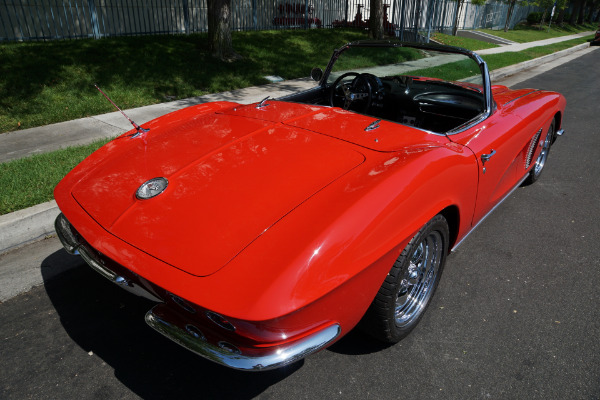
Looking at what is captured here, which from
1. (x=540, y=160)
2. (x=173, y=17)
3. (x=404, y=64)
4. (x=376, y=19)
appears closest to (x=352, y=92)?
(x=540, y=160)

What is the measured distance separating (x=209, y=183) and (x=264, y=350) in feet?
2.87

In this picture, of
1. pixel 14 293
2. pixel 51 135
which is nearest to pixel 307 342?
pixel 14 293

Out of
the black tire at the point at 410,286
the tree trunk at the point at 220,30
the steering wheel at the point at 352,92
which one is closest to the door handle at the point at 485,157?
the black tire at the point at 410,286

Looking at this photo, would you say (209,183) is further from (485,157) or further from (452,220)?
(485,157)

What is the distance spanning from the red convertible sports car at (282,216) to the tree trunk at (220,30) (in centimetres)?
653

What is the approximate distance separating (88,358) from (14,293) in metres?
0.87

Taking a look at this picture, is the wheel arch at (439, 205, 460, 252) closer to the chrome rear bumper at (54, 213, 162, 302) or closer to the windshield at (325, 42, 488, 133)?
the windshield at (325, 42, 488, 133)

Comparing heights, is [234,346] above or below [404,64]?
above

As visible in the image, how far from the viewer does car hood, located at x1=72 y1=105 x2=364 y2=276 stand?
5.83 ft

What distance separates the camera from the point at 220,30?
29.5 ft

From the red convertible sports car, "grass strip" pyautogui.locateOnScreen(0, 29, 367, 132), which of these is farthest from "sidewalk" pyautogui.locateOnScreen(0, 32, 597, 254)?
the red convertible sports car

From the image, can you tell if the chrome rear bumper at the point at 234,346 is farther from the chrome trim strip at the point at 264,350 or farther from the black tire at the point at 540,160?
the black tire at the point at 540,160

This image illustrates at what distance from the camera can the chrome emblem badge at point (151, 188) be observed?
204 cm

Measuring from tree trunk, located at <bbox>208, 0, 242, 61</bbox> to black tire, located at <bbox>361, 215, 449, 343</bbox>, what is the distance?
797 cm
